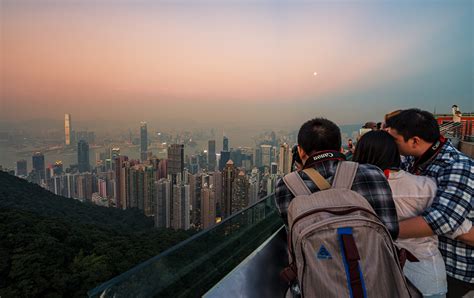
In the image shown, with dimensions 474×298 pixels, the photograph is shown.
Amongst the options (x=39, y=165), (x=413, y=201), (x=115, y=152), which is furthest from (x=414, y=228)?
(x=39, y=165)

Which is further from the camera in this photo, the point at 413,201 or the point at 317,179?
the point at 413,201

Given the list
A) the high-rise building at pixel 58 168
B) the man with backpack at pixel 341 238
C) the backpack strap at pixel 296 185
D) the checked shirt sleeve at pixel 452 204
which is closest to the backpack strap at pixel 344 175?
the man with backpack at pixel 341 238

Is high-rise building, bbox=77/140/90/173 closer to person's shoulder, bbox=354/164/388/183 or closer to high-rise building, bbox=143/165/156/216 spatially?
high-rise building, bbox=143/165/156/216

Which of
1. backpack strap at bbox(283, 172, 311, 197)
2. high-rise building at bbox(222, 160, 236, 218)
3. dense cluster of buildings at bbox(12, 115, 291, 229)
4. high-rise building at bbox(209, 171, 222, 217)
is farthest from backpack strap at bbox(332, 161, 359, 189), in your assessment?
high-rise building at bbox(209, 171, 222, 217)

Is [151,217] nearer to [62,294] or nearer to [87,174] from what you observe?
[87,174]

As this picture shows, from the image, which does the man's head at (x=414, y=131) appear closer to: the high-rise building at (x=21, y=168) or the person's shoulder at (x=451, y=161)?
the person's shoulder at (x=451, y=161)

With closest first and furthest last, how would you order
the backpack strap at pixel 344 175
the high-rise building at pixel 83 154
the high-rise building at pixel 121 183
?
the backpack strap at pixel 344 175
the high-rise building at pixel 121 183
the high-rise building at pixel 83 154

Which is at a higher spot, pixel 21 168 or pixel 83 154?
pixel 83 154

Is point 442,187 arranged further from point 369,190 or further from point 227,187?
point 227,187
